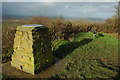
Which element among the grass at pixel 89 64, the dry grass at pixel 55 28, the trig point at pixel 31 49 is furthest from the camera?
the dry grass at pixel 55 28

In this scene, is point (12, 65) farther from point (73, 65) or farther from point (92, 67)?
point (92, 67)

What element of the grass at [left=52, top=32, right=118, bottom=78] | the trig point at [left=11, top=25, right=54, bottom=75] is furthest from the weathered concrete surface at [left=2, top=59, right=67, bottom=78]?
the grass at [left=52, top=32, right=118, bottom=78]

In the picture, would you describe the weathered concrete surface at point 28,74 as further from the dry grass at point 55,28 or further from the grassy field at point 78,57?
the dry grass at point 55,28

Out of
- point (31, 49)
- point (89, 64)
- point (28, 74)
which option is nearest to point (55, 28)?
point (89, 64)

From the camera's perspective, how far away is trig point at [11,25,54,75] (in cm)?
405

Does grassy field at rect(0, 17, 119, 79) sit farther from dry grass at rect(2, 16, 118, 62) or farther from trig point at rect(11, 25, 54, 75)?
trig point at rect(11, 25, 54, 75)

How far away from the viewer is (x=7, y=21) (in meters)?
8.96

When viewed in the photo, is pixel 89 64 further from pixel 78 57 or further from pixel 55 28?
pixel 55 28

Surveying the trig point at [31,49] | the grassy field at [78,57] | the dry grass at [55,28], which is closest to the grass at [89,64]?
the grassy field at [78,57]

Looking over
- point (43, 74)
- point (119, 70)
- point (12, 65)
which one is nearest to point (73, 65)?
point (43, 74)

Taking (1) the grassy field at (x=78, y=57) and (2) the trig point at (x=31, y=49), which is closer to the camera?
(2) the trig point at (x=31, y=49)

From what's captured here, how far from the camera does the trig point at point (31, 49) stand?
4.05 meters

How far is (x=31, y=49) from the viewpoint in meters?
4.02

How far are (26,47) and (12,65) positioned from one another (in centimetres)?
115
